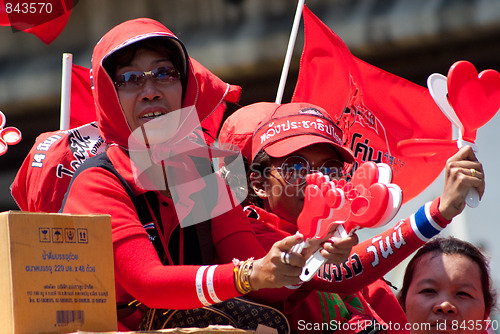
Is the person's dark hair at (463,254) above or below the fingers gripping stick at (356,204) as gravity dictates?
above

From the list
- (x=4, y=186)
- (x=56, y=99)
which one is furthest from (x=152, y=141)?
(x=4, y=186)

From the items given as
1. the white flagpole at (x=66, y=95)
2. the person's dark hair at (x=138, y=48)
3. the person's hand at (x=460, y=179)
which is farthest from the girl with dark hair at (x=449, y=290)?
the white flagpole at (x=66, y=95)

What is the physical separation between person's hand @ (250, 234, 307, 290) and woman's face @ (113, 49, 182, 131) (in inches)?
26.0

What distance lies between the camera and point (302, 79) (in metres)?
3.93

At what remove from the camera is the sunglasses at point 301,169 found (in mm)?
2672

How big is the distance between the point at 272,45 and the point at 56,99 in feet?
6.76

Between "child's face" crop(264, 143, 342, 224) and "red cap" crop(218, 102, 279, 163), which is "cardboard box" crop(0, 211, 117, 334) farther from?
"red cap" crop(218, 102, 279, 163)

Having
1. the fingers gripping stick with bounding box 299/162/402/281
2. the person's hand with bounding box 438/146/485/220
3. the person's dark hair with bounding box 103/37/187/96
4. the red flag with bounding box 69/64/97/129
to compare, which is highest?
the red flag with bounding box 69/64/97/129

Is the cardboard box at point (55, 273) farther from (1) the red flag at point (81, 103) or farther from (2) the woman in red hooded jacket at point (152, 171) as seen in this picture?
(1) the red flag at point (81, 103)

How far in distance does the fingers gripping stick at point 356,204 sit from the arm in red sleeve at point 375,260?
22.9 inches

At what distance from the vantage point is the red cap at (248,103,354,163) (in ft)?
8.72

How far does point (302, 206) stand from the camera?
105 inches

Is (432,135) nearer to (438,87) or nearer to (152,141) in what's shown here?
(438,87)

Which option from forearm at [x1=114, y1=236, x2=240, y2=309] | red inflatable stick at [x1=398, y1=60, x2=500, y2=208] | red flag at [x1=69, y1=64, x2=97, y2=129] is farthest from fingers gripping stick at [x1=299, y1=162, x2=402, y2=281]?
red flag at [x1=69, y1=64, x2=97, y2=129]
